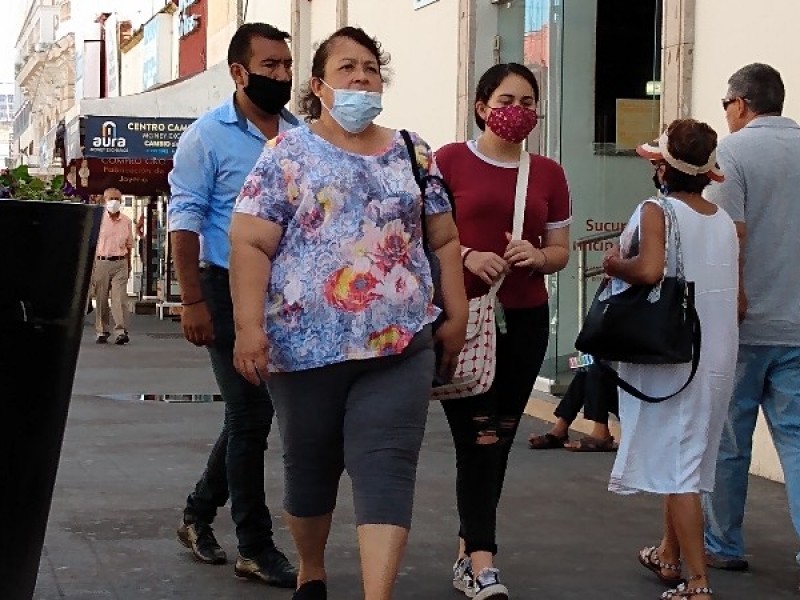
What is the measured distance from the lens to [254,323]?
4664 millimetres

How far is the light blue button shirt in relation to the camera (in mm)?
5914

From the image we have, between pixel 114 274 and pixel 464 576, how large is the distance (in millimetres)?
15329

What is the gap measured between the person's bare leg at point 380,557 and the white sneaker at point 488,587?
967 millimetres

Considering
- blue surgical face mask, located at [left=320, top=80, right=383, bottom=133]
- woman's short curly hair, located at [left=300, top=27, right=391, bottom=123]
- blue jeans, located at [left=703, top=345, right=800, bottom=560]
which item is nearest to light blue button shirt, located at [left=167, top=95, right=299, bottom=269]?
woman's short curly hair, located at [left=300, top=27, right=391, bottom=123]

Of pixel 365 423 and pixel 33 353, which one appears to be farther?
pixel 365 423

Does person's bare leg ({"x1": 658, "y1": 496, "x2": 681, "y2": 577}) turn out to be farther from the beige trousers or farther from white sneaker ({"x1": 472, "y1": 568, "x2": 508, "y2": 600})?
the beige trousers

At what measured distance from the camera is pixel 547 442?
9.95m

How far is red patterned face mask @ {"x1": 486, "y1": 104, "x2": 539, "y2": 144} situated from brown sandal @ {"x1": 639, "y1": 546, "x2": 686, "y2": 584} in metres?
1.67

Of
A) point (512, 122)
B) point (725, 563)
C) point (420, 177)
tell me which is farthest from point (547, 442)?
point (420, 177)

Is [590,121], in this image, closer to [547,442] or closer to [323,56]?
[547,442]

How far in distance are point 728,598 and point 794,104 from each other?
3.30 meters

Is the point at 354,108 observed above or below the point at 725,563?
above

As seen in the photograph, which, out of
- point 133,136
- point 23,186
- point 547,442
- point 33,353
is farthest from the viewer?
point 133,136

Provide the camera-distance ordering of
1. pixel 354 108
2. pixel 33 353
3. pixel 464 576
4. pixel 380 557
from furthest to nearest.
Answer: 1. pixel 464 576
2. pixel 354 108
3. pixel 380 557
4. pixel 33 353
